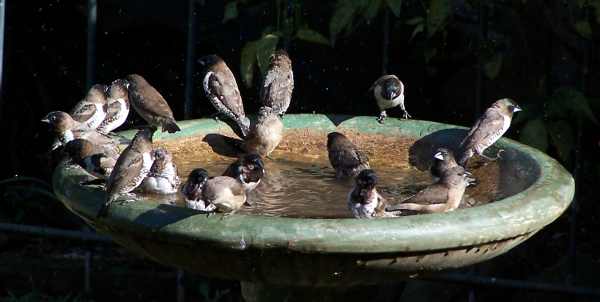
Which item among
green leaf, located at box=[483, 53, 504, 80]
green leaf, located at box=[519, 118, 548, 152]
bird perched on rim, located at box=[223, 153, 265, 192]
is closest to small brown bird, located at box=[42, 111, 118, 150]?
bird perched on rim, located at box=[223, 153, 265, 192]

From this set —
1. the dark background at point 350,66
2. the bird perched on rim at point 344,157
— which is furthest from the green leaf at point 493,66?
the bird perched on rim at point 344,157

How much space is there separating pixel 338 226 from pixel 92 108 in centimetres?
302

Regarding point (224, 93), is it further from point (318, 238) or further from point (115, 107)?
point (318, 238)

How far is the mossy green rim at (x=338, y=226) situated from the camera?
130 inches

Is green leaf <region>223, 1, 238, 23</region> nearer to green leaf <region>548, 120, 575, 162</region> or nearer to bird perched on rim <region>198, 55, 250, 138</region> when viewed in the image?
bird perched on rim <region>198, 55, 250, 138</region>

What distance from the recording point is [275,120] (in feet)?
15.9

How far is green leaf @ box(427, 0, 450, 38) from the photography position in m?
5.71

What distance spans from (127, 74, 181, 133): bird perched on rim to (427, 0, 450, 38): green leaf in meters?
1.25

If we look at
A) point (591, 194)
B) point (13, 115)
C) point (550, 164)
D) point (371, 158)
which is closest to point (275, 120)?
point (371, 158)

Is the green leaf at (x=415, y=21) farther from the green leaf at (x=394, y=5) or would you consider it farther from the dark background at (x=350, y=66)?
the green leaf at (x=394, y=5)

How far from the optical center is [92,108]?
6.10 metres

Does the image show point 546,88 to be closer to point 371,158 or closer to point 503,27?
point 503,27

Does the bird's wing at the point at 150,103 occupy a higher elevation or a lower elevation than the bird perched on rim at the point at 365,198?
lower

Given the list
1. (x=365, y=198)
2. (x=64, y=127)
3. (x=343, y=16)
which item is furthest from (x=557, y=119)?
(x=64, y=127)
